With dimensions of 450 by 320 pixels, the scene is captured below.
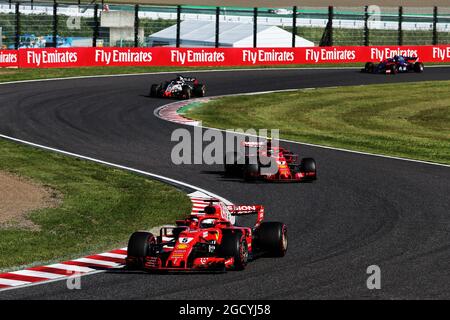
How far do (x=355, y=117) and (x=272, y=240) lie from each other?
84.8 ft

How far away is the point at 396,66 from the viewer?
192 ft

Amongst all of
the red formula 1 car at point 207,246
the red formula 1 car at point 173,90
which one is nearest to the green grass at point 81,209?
the red formula 1 car at point 207,246

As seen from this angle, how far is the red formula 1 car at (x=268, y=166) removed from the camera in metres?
24.5

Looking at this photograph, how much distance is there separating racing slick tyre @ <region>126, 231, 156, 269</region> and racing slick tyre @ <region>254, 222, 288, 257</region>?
2.00 meters

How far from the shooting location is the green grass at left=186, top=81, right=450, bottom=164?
1312 inches

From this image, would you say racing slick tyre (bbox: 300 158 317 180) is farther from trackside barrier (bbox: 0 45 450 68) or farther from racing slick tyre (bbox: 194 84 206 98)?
trackside barrier (bbox: 0 45 450 68)

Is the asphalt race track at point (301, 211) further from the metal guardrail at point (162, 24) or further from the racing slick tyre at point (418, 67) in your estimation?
the racing slick tyre at point (418, 67)

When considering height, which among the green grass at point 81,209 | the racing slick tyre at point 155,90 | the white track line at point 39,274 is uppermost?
the racing slick tyre at point 155,90

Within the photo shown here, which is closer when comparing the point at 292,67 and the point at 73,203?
the point at 73,203

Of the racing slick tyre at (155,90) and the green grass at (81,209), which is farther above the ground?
the racing slick tyre at (155,90)
